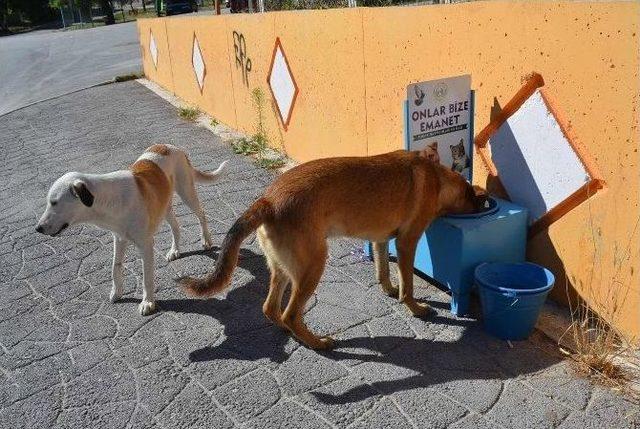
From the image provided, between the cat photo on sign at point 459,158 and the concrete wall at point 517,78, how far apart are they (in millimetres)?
173

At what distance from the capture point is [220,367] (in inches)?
144

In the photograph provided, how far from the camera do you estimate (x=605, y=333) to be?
3.65 meters

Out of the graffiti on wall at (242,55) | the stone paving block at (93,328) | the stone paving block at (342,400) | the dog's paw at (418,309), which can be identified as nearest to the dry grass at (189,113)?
the graffiti on wall at (242,55)

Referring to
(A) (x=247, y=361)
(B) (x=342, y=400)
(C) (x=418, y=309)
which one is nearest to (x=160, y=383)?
(A) (x=247, y=361)

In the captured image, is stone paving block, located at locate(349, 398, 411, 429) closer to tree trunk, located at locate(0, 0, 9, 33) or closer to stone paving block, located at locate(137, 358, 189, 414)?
stone paving block, located at locate(137, 358, 189, 414)

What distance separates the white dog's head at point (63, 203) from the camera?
160 inches

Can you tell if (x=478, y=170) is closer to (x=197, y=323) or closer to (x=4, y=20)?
(x=197, y=323)

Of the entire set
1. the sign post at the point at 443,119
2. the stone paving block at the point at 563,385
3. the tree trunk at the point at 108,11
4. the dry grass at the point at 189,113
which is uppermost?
the tree trunk at the point at 108,11

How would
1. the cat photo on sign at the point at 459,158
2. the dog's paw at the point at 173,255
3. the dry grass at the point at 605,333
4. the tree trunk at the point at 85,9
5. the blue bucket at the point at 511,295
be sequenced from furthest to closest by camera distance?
1. the tree trunk at the point at 85,9
2. the dog's paw at the point at 173,255
3. the cat photo on sign at the point at 459,158
4. the blue bucket at the point at 511,295
5. the dry grass at the point at 605,333

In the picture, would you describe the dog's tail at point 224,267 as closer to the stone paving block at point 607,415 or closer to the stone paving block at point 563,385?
the stone paving block at point 563,385

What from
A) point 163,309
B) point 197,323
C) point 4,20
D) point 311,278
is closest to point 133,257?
point 163,309

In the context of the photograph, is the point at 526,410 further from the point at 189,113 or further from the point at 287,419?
the point at 189,113

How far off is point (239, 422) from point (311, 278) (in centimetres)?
95

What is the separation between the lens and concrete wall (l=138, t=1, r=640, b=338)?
3.40 meters
